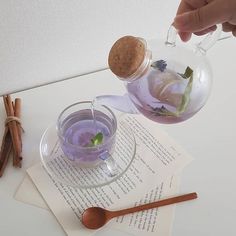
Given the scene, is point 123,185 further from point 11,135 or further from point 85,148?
point 11,135

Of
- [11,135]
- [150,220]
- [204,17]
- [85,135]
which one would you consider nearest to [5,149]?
[11,135]

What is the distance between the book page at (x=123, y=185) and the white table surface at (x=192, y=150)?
0.02 meters

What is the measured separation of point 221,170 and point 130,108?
0.17 metres

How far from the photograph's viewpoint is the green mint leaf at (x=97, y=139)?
545 millimetres

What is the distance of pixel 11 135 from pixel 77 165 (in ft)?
0.39

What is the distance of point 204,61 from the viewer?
522 millimetres

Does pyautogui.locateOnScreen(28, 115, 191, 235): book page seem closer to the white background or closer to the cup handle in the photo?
the cup handle

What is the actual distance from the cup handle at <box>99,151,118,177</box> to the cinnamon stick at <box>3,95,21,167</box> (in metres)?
0.13

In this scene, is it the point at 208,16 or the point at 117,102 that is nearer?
the point at 208,16

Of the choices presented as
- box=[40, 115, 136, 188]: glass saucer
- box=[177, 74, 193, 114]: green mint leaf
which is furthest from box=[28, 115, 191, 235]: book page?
box=[177, 74, 193, 114]: green mint leaf

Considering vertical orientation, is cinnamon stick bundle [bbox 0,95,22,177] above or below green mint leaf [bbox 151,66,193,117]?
below

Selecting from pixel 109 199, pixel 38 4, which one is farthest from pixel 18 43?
pixel 109 199

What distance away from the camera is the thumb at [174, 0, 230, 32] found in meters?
0.47

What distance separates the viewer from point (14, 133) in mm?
576
